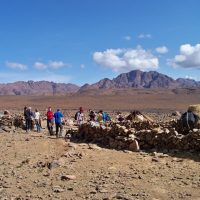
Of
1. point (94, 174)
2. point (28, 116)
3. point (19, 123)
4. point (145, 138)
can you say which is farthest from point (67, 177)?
point (19, 123)

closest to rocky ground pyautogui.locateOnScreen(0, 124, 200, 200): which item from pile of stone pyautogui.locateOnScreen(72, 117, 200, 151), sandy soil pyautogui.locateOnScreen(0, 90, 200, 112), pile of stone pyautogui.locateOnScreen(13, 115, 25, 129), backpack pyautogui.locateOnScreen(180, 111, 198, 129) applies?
pile of stone pyautogui.locateOnScreen(72, 117, 200, 151)

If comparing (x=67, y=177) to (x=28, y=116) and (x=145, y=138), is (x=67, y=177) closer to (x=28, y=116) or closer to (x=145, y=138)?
(x=145, y=138)

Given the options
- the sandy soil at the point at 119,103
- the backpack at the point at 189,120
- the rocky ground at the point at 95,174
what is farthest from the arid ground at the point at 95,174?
the sandy soil at the point at 119,103

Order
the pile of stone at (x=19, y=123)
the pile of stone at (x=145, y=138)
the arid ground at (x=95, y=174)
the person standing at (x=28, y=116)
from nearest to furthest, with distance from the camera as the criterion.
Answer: the arid ground at (x=95, y=174) < the pile of stone at (x=145, y=138) < the person standing at (x=28, y=116) < the pile of stone at (x=19, y=123)

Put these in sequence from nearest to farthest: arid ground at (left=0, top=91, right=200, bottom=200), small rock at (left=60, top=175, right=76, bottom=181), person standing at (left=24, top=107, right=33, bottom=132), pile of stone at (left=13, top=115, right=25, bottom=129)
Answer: arid ground at (left=0, top=91, right=200, bottom=200) → small rock at (left=60, top=175, right=76, bottom=181) → person standing at (left=24, top=107, right=33, bottom=132) → pile of stone at (left=13, top=115, right=25, bottom=129)

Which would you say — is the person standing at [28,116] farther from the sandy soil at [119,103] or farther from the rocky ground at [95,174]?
the sandy soil at [119,103]

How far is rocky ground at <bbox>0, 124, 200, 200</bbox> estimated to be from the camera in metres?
10.8

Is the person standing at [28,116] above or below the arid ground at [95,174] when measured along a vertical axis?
above

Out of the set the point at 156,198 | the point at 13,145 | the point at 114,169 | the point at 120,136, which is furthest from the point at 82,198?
the point at 13,145

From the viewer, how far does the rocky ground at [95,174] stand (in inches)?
424

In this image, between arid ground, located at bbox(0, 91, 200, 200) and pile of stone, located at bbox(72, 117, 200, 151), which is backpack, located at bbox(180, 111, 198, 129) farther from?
arid ground, located at bbox(0, 91, 200, 200)

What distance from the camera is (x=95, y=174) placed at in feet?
41.0

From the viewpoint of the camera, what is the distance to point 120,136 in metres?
16.2

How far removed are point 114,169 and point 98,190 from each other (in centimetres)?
196
